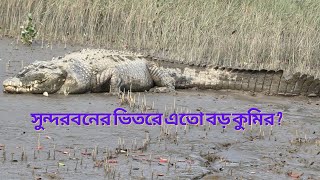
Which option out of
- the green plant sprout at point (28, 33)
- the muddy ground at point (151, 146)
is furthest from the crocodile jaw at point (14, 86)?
the green plant sprout at point (28, 33)

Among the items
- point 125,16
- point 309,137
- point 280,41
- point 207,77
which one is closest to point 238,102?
point 207,77

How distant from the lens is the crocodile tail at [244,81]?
1078 cm

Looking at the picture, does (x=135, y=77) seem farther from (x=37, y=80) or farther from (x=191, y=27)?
(x=191, y=27)

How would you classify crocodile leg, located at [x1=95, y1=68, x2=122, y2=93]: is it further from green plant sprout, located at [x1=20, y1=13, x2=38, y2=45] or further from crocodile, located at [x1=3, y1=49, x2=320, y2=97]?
green plant sprout, located at [x1=20, y1=13, x2=38, y2=45]

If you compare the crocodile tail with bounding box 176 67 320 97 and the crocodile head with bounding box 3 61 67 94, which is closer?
the crocodile head with bounding box 3 61 67 94

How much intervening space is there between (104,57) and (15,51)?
310 centimetres

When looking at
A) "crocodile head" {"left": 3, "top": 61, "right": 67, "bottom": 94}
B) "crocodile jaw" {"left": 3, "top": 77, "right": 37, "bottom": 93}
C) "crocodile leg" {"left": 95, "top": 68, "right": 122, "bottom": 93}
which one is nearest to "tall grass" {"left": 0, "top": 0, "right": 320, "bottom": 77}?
"crocodile leg" {"left": 95, "top": 68, "right": 122, "bottom": 93}

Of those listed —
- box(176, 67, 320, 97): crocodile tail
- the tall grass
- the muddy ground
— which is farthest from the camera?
the tall grass

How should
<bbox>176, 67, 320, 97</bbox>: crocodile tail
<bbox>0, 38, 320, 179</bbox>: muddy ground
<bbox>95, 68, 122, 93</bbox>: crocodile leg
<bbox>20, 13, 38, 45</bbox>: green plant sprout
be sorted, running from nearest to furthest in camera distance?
<bbox>0, 38, 320, 179</bbox>: muddy ground < <bbox>95, 68, 122, 93</bbox>: crocodile leg < <bbox>176, 67, 320, 97</bbox>: crocodile tail < <bbox>20, 13, 38, 45</bbox>: green plant sprout

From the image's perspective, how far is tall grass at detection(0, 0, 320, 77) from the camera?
13.4 metres

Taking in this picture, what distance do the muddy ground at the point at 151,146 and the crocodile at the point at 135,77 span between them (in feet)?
1.00

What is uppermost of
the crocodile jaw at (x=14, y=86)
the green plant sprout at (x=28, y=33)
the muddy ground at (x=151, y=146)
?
the green plant sprout at (x=28, y=33)

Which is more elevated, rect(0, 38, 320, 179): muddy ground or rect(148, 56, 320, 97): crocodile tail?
rect(148, 56, 320, 97): crocodile tail

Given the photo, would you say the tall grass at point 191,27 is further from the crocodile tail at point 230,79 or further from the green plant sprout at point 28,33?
the crocodile tail at point 230,79
